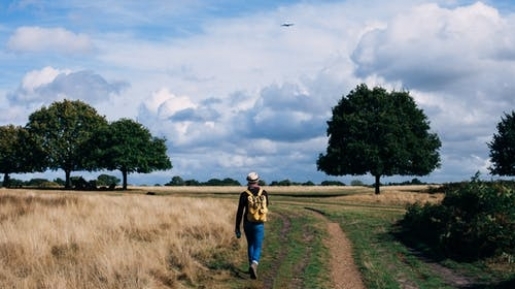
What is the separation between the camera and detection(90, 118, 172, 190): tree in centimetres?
7694

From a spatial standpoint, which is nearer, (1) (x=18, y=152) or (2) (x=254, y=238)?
(2) (x=254, y=238)

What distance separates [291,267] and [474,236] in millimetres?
7291

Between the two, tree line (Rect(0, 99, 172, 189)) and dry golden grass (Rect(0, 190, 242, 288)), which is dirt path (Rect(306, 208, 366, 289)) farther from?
tree line (Rect(0, 99, 172, 189))

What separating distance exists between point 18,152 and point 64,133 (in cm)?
787

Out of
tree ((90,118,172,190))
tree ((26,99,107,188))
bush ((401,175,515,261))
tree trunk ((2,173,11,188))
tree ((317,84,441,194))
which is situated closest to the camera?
bush ((401,175,515,261))

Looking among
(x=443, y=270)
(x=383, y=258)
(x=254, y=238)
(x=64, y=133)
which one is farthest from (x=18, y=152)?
(x=443, y=270)

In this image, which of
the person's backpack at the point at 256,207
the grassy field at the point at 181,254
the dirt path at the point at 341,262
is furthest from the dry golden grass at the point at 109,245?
the dirt path at the point at 341,262

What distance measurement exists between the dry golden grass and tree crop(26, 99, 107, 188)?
5168cm

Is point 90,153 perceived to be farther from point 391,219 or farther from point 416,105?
point 391,219

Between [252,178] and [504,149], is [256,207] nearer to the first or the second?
[252,178]

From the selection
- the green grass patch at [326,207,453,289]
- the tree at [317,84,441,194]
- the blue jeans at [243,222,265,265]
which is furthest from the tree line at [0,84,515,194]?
the blue jeans at [243,222,265,265]

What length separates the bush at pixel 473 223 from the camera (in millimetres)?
19344

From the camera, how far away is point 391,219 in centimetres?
3144

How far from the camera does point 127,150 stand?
3044 inches
